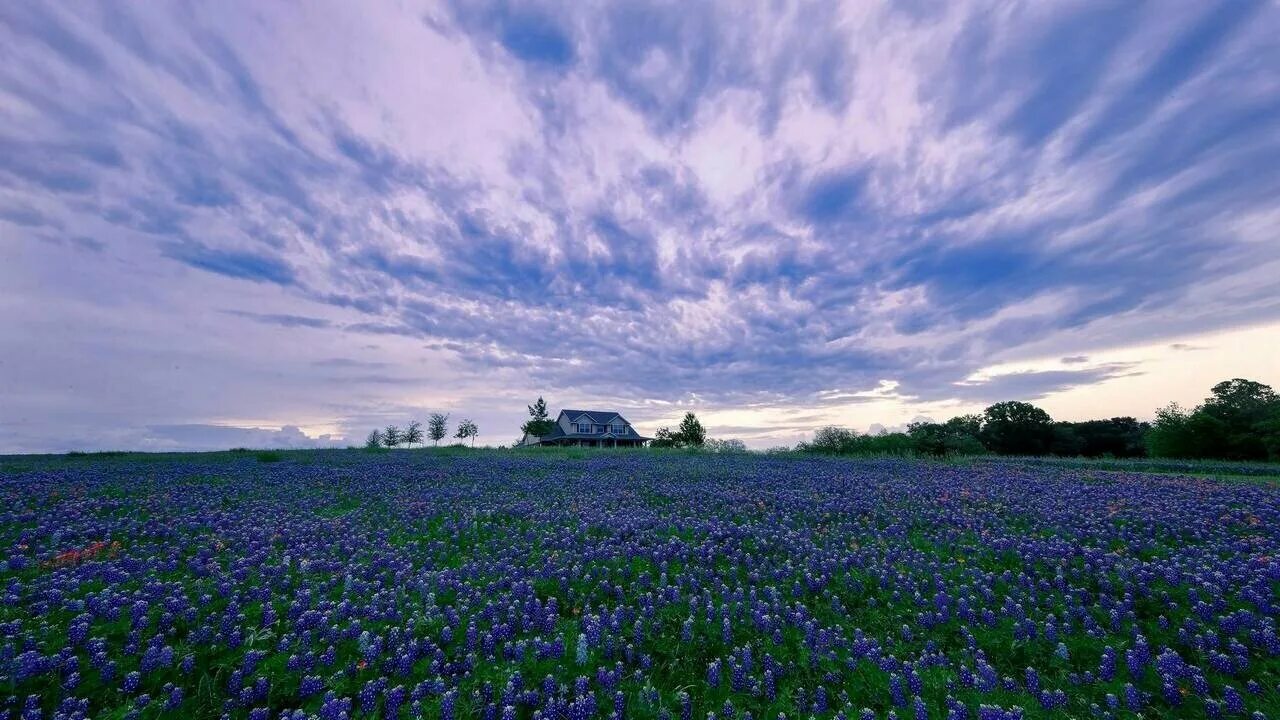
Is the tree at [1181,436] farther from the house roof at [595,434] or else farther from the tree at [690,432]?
the house roof at [595,434]

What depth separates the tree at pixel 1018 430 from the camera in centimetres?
6444

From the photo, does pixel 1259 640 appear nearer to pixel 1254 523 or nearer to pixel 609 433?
pixel 1254 523

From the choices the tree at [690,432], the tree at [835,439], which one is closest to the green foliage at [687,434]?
the tree at [690,432]

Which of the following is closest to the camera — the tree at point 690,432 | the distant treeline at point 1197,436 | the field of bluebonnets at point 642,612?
the field of bluebonnets at point 642,612

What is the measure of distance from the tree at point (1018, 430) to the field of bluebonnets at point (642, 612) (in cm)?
6345

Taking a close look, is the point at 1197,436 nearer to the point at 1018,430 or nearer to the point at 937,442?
the point at 1018,430

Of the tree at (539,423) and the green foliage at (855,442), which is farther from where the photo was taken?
the tree at (539,423)

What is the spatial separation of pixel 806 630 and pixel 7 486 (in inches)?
772

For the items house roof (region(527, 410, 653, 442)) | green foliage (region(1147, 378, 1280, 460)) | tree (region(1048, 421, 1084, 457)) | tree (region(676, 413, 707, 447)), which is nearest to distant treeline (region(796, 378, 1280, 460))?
green foliage (region(1147, 378, 1280, 460))

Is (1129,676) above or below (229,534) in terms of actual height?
below

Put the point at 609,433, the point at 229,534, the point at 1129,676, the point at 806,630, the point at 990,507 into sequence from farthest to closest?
the point at 609,433 < the point at 990,507 < the point at 229,534 < the point at 806,630 < the point at 1129,676

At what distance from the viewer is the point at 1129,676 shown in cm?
466

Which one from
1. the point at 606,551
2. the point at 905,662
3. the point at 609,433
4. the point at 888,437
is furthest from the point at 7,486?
the point at 609,433

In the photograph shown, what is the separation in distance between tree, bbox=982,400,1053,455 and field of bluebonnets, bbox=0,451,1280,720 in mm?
63450
